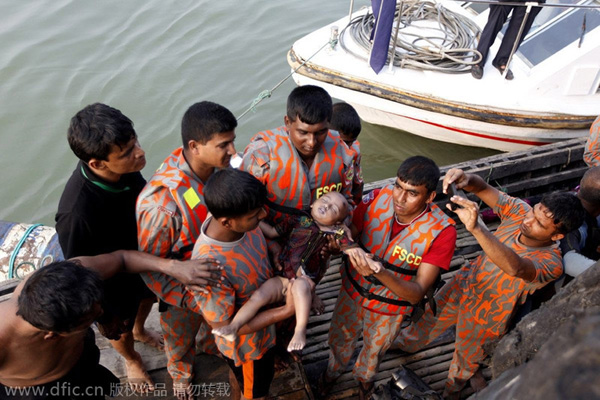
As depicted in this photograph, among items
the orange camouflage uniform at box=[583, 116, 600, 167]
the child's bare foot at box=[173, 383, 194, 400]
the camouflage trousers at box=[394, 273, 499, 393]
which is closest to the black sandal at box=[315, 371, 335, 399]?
the camouflage trousers at box=[394, 273, 499, 393]

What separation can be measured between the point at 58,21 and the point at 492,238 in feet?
30.9

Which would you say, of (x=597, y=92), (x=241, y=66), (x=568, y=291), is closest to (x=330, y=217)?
(x=568, y=291)

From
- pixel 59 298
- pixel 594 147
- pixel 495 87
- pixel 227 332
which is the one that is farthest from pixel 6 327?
pixel 495 87

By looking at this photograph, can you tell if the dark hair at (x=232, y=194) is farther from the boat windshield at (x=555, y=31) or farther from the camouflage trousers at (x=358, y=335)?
the boat windshield at (x=555, y=31)

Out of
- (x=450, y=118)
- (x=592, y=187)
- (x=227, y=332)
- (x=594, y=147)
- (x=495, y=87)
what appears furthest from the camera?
(x=450, y=118)

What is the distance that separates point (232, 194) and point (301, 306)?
64cm

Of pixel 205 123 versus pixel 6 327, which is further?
pixel 205 123

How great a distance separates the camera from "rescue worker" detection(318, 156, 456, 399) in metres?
2.39

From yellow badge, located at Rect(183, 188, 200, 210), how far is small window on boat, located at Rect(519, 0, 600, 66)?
5.31 metres

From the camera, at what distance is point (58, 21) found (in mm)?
→ 8922

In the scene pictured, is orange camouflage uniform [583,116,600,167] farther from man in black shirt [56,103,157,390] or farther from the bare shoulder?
the bare shoulder

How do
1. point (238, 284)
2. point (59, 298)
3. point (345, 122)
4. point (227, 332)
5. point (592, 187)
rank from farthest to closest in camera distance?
point (345, 122) < point (592, 187) < point (238, 284) < point (227, 332) < point (59, 298)

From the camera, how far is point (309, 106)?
8.37 ft

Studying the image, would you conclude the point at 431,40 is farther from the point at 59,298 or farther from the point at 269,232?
the point at 59,298
